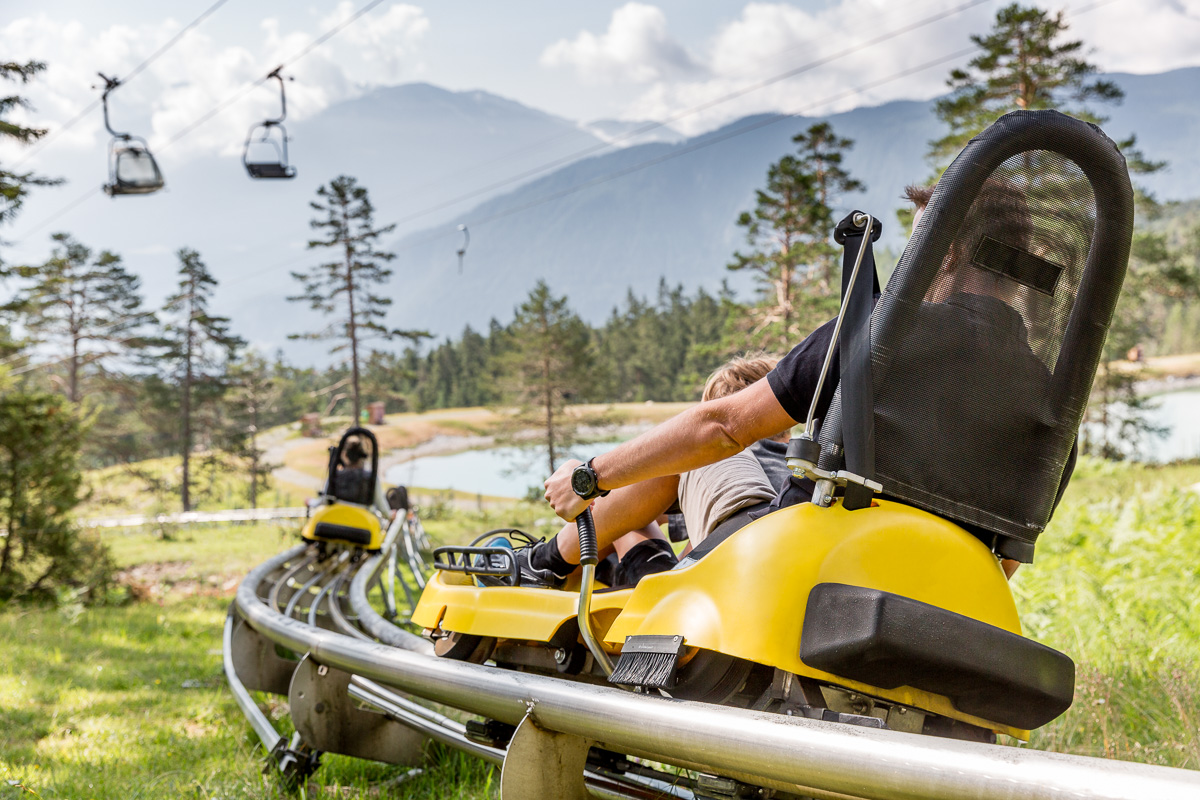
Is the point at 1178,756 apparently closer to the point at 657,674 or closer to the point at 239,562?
the point at 657,674

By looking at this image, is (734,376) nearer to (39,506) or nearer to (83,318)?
(39,506)

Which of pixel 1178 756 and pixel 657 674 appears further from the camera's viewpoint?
pixel 1178 756

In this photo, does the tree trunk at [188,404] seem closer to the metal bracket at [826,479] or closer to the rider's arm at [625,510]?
the rider's arm at [625,510]

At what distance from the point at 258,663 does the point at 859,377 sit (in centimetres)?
362

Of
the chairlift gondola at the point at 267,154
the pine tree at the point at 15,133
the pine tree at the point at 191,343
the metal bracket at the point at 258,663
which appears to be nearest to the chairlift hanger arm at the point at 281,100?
the chairlift gondola at the point at 267,154

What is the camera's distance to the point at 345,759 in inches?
125

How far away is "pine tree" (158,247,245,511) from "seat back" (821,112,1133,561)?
141 ft

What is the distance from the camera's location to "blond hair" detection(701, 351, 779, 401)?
8.68 feet

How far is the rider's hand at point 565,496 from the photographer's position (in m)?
2.11

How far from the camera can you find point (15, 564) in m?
10.2

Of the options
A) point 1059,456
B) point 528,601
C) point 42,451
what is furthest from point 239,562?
point 1059,456

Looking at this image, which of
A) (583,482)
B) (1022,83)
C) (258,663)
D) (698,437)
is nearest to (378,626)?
(258,663)

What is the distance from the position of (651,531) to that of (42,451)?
10339 millimetres

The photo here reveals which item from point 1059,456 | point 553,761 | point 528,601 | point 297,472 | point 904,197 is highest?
point 904,197
